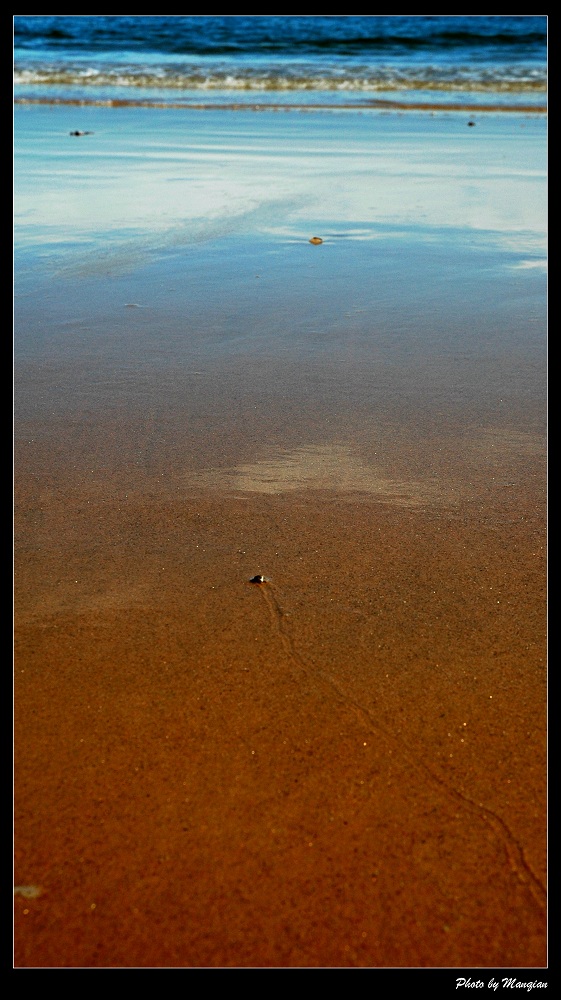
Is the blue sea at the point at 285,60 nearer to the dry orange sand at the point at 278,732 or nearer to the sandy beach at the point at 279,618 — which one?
the sandy beach at the point at 279,618

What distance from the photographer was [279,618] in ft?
6.22

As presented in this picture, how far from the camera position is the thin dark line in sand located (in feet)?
4.44

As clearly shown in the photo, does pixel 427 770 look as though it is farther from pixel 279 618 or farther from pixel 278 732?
pixel 279 618

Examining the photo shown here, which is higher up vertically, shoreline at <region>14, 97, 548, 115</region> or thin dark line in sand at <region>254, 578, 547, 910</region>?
shoreline at <region>14, 97, 548, 115</region>

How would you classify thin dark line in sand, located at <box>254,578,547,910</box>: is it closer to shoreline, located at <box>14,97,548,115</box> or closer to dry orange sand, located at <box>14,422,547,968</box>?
dry orange sand, located at <box>14,422,547,968</box>

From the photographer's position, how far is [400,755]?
61.1 inches

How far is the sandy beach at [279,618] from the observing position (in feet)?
4.30

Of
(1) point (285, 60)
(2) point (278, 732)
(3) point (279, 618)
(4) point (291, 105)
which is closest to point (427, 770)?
(2) point (278, 732)

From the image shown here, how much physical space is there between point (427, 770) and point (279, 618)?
498mm

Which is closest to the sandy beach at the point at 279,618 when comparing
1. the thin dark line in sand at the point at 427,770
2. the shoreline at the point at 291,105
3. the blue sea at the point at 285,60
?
the thin dark line in sand at the point at 427,770

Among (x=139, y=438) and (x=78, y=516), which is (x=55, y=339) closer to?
(x=139, y=438)

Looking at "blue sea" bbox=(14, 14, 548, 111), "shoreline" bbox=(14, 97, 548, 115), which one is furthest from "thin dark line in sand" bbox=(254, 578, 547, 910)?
"blue sea" bbox=(14, 14, 548, 111)

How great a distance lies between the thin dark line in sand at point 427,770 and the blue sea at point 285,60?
11023 mm

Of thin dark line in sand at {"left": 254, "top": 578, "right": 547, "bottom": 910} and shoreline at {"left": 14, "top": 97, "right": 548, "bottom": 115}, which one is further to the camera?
shoreline at {"left": 14, "top": 97, "right": 548, "bottom": 115}
